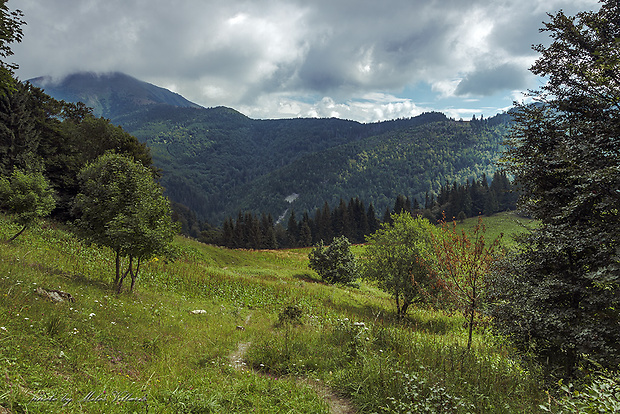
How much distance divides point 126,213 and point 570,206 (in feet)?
53.5

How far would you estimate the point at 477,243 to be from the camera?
8508 millimetres

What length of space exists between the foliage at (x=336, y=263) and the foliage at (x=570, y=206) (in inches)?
1016

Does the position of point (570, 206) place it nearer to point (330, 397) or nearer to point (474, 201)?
point (330, 397)

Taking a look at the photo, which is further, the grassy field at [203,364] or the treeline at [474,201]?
the treeline at [474,201]

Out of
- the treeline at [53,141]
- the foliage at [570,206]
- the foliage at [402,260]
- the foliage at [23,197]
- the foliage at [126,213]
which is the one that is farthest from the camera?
the treeline at [53,141]

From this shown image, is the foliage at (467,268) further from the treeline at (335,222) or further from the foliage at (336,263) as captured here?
the treeline at (335,222)

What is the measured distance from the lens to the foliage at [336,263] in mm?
34719

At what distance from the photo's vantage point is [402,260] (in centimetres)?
2061

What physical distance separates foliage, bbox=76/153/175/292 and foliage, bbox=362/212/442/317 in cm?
1419

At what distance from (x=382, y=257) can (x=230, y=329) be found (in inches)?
496

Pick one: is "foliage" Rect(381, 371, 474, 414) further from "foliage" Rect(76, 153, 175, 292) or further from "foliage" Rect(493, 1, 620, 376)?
"foliage" Rect(76, 153, 175, 292)

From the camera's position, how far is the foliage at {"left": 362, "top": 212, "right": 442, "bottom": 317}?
1973 centimetres

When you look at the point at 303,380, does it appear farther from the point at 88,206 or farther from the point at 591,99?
the point at 88,206

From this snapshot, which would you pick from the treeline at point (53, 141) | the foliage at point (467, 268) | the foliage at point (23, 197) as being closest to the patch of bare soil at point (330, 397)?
the foliage at point (467, 268)
